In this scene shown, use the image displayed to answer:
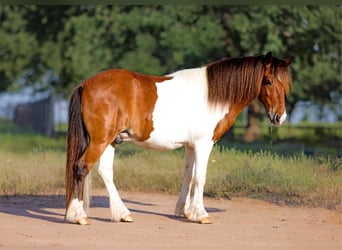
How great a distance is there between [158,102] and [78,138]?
91cm

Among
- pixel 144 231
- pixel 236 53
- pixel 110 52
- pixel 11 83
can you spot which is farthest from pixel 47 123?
pixel 144 231

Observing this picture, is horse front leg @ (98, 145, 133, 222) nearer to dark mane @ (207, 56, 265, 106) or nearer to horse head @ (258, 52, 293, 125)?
Result: dark mane @ (207, 56, 265, 106)

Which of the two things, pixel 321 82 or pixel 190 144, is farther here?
pixel 321 82

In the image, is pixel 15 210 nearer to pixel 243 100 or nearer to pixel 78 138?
pixel 78 138

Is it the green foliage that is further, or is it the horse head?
the green foliage

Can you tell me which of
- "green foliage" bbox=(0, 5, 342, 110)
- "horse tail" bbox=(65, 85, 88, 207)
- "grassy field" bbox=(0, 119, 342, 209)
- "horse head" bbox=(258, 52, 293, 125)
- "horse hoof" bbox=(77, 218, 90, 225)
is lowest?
"horse hoof" bbox=(77, 218, 90, 225)

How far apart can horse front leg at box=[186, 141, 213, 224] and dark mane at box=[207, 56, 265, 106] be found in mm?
480

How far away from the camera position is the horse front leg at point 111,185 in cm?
793

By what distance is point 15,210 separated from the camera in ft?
29.6

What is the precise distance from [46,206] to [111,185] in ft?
5.88

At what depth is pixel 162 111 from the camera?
7.89m

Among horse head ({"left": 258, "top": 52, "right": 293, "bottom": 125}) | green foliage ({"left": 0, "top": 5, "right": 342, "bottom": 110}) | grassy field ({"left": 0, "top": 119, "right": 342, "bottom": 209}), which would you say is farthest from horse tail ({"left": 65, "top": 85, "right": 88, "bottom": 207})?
green foliage ({"left": 0, "top": 5, "right": 342, "bottom": 110})

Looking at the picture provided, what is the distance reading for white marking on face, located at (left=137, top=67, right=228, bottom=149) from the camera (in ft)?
25.9

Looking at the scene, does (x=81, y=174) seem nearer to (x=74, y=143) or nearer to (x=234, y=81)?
(x=74, y=143)
